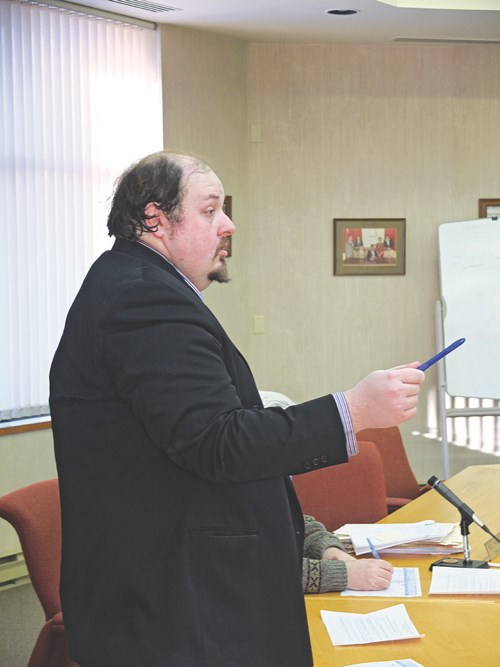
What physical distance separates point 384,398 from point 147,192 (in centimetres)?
55

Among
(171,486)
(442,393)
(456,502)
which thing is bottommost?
(442,393)

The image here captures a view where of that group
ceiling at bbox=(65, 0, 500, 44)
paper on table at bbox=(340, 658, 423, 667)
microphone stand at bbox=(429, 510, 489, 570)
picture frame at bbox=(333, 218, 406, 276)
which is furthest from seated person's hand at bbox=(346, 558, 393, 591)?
picture frame at bbox=(333, 218, 406, 276)

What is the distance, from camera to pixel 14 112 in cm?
516

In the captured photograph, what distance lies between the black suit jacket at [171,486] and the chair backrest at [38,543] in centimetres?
113

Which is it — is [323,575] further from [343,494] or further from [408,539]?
[343,494]

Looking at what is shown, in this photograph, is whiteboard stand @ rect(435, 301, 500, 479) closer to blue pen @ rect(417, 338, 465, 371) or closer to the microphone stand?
the microphone stand

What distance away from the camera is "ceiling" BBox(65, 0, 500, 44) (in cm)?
537

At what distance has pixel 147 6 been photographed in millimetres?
5344

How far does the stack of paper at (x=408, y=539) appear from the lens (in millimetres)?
2686

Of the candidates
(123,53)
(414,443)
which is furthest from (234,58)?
(414,443)

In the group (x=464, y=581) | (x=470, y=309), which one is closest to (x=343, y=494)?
(x=464, y=581)

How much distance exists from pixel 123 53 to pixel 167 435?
4.65 metres

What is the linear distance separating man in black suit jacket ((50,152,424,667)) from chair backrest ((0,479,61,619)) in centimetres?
110

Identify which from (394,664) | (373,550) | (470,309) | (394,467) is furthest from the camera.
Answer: (470,309)
